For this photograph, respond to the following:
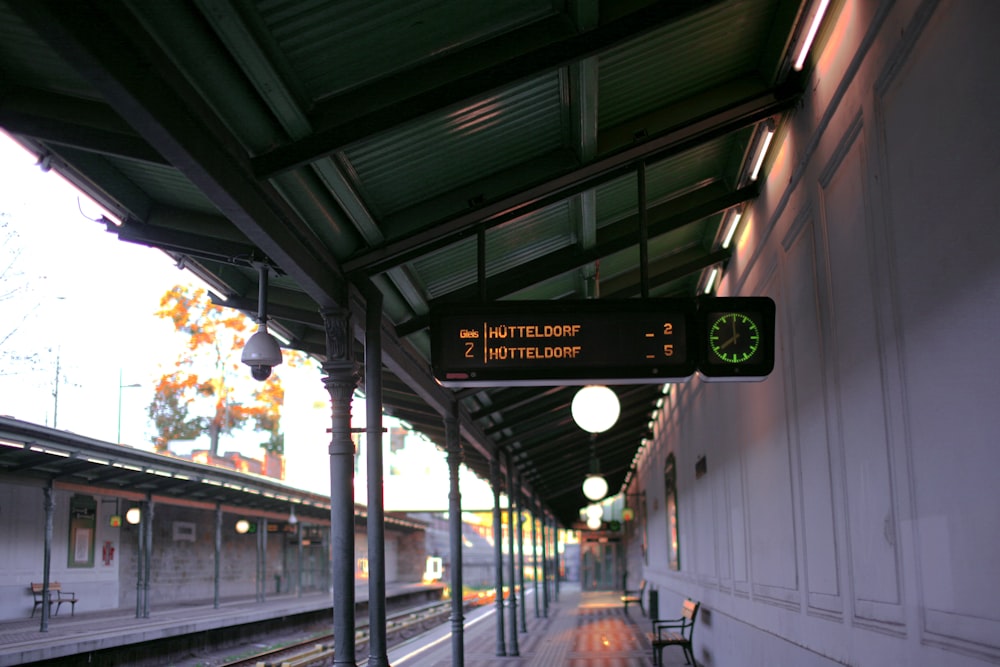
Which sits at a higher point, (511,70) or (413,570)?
(511,70)

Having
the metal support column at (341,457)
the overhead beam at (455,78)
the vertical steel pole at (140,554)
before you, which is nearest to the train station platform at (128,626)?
the vertical steel pole at (140,554)

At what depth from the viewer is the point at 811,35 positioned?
558cm

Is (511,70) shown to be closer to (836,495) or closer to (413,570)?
(836,495)

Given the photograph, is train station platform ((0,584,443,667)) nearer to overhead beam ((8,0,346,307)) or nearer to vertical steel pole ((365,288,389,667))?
vertical steel pole ((365,288,389,667))

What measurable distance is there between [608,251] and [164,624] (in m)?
12.9

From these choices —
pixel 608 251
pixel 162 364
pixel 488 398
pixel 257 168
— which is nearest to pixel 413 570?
pixel 162 364

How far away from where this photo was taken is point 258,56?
4.14m

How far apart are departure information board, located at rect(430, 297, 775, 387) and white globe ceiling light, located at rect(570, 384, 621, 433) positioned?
3719 millimetres

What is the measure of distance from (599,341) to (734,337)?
31.6 inches

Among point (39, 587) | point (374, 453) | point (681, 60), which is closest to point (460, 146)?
point (681, 60)

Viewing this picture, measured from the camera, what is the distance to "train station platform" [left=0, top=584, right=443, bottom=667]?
13195 millimetres

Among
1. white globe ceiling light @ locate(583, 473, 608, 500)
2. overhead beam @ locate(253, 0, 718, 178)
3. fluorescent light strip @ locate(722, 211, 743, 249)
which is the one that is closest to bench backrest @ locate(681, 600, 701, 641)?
fluorescent light strip @ locate(722, 211, 743, 249)

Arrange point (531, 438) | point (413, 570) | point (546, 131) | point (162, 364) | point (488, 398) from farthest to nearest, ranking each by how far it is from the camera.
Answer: point (413, 570) → point (162, 364) → point (531, 438) → point (488, 398) → point (546, 131)

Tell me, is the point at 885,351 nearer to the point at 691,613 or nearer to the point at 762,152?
the point at 762,152
